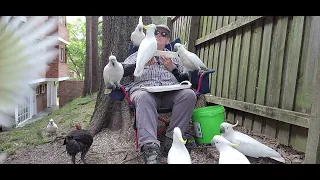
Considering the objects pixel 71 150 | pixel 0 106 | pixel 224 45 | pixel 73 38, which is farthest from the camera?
pixel 224 45

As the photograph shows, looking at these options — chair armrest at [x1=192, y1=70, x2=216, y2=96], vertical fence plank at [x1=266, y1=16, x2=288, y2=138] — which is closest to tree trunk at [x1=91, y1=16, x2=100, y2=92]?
chair armrest at [x1=192, y1=70, x2=216, y2=96]

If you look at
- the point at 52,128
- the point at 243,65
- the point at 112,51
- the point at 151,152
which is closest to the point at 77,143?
the point at 151,152

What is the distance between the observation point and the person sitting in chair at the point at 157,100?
1.13 meters

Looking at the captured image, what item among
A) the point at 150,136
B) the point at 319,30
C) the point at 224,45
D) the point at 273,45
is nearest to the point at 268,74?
the point at 273,45

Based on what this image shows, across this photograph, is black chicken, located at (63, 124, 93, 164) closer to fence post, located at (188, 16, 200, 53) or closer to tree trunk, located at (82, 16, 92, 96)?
tree trunk, located at (82, 16, 92, 96)

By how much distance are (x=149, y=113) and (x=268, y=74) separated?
765 millimetres

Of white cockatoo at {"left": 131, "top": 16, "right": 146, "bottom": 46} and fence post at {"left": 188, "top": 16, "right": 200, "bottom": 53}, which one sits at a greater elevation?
fence post at {"left": 188, "top": 16, "right": 200, "bottom": 53}

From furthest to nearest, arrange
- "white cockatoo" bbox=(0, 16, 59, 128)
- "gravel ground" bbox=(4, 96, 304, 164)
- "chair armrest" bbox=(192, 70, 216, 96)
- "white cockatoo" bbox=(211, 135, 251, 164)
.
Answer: "chair armrest" bbox=(192, 70, 216, 96) < "gravel ground" bbox=(4, 96, 304, 164) < "white cockatoo" bbox=(211, 135, 251, 164) < "white cockatoo" bbox=(0, 16, 59, 128)

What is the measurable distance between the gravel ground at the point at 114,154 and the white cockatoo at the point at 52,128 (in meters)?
0.07

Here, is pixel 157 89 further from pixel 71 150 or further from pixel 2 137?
pixel 2 137

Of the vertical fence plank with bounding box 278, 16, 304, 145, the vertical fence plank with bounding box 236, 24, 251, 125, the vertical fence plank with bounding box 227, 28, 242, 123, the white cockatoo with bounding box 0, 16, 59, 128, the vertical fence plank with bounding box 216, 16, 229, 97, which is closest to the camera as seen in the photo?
the white cockatoo with bounding box 0, 16, 59, 128

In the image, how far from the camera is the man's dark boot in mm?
1071

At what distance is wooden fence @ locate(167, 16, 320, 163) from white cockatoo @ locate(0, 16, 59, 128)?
3.13 feet
